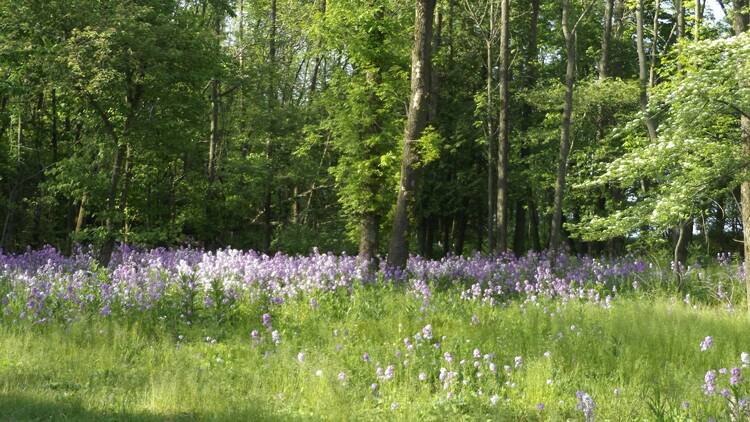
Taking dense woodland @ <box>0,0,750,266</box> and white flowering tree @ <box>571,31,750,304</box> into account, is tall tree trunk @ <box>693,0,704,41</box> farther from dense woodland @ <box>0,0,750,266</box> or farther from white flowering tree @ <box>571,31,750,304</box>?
white flowering tree @ <box>571,31,750,304</box>

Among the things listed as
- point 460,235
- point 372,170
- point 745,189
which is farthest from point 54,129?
point 745,189

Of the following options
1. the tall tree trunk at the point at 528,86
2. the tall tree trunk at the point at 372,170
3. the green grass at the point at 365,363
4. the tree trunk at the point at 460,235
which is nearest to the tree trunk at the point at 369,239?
the tall tree trunk at the point at 372,170

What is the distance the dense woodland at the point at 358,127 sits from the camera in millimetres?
9711

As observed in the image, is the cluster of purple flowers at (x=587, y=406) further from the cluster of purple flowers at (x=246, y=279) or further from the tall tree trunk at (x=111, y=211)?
the tall tree trunk at (x=111, y=211)

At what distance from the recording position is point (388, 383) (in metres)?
5.86

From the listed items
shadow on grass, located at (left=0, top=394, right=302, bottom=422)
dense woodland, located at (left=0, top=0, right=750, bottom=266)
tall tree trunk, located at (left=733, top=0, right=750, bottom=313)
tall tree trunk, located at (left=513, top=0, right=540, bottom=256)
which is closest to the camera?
shadow on grass, located at (left=0, top=394, right=302, bottom=422)

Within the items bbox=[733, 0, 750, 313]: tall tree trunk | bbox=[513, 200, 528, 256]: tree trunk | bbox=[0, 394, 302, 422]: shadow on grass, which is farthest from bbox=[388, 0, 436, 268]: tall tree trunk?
bbox=[513, 200, 528, 256]: tree trunk

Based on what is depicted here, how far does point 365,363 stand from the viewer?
6.55 meters

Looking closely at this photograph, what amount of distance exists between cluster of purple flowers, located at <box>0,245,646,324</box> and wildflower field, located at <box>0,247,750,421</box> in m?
0.05

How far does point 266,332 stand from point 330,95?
9.10 metres

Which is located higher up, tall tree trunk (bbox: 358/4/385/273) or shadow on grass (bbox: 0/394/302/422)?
tall tree trunk (bbox: 358/4/385/273)

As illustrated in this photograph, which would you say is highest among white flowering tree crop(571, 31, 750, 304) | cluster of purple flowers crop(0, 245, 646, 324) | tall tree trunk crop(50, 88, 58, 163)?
tall tree trunk crop(50, 88, 58, 163)

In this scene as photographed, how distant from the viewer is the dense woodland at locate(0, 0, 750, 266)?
382 inches

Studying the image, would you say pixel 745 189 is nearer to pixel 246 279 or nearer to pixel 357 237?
pixel 246 279
